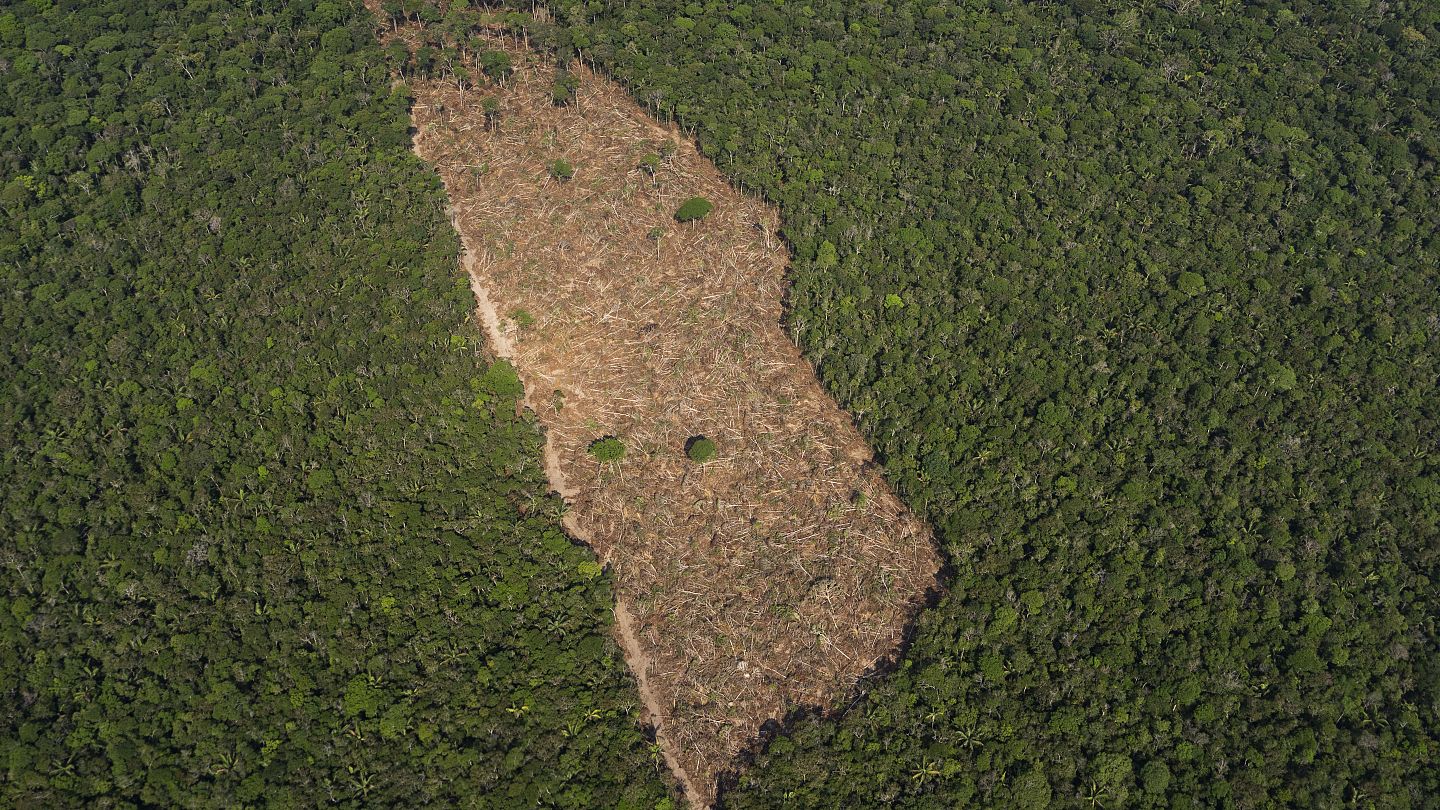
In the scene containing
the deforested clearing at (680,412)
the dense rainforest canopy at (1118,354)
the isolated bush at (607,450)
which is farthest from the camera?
the isolated bush at (607,450)

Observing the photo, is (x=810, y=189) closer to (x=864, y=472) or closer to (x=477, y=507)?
(x=864, y=472)

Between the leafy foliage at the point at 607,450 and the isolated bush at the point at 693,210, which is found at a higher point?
the isolated bush at the point at 693,210

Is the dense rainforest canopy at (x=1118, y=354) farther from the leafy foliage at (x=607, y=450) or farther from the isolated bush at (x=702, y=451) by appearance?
the leafy foliage at (x=607, y=450)

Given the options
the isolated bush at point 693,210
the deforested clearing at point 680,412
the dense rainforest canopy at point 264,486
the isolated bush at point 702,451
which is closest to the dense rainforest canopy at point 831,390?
the dense rainforest canopy at point 264,486

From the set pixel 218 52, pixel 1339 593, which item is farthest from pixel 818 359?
pixel 218 52

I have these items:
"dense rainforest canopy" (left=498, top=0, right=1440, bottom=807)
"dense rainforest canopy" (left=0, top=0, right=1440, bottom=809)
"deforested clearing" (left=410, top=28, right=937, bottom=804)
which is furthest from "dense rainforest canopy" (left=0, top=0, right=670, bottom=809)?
"dense rainforest canopy" (left=498, top=0, right=1440, bottom=807)

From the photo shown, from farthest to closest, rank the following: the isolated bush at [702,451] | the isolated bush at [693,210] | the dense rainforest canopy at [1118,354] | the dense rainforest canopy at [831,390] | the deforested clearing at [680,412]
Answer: the isolated bush at [693,210] < the isolated bush at [702,451] < the deforested clearing at [680,412] < the dense rainforest canopy at [1118,354] < the dense rainforest canopy at [831,390]

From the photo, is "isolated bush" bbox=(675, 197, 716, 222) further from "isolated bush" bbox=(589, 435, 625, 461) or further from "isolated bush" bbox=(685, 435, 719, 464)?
"isolated bush" bbox=(589, 435, 625, 461)
